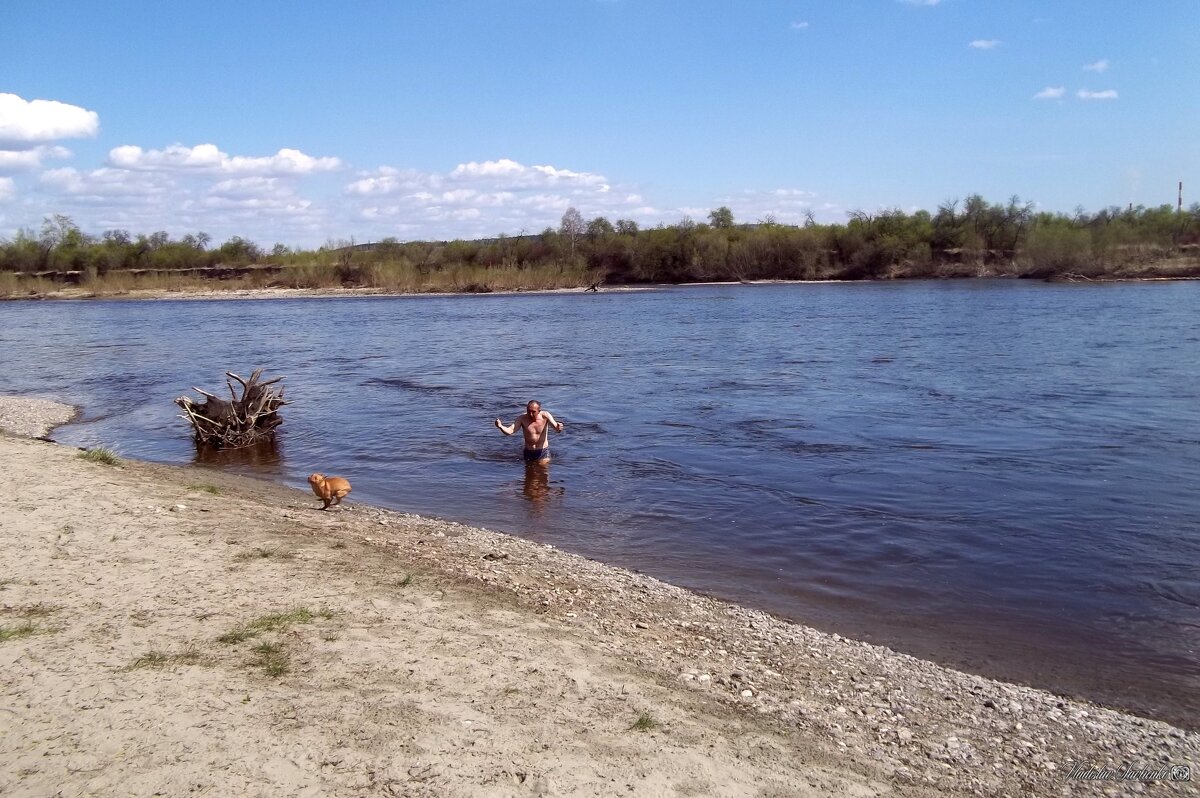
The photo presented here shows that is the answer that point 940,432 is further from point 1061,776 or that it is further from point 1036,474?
point 1061,776

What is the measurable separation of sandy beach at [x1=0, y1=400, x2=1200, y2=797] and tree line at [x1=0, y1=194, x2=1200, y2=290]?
75.9 meters

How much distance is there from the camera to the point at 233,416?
16.8 meters

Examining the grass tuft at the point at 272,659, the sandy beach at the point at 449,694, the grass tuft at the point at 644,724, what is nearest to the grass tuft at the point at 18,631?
the sandy beach at the point at 449,694

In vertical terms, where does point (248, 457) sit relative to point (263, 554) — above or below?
below

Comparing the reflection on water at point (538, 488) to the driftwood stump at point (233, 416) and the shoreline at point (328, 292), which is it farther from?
the shoreline at point (328, 292)

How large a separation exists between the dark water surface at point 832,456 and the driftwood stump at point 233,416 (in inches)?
27.3

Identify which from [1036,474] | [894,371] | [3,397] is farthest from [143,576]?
[894,371]

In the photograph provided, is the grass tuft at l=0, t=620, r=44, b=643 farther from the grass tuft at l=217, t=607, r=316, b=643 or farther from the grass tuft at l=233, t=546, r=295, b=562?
the grass tuft at l=233, t=546, r=295, b=562

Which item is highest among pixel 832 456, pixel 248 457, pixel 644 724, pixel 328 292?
pixel 328 292

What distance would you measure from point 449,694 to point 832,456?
11330mm

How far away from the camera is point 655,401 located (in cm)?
2228

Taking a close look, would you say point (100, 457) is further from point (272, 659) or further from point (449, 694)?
point (449, 694)

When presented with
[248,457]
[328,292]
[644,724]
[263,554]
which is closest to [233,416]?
[248,457]

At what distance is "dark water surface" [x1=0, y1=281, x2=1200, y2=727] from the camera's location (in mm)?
8453
